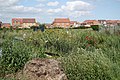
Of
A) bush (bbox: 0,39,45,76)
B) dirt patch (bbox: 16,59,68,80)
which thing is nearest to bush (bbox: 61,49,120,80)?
dirt patch (bbox: 16,59,68,80)

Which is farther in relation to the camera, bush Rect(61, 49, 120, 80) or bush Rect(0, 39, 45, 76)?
bush Rect(0, 39, 45, 76)

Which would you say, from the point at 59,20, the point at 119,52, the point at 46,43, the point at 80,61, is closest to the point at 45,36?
the point at 46,43

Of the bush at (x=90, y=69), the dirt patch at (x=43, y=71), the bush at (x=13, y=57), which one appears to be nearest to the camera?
the dirt patch at (x=43, y=71)

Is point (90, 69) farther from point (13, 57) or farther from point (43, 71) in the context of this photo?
point (13, 57)

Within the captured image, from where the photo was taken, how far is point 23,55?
7023 mm

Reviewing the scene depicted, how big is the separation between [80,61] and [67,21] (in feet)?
394

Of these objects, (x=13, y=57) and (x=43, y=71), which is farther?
(x=13, y=57)

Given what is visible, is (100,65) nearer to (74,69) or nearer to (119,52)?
(74,69)

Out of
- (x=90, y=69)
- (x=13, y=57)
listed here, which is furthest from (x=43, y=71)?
(x=13, y=57)

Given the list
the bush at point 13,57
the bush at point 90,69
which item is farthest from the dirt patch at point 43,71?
the bush at point 13,57

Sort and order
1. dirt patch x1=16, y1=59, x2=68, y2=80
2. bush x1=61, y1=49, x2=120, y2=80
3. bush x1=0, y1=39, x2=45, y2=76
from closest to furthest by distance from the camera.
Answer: dirt patch x1=16, y1=59, x2=68, y2=80 → bush x1=61, y1=49, x2=120, y2=80 → bush x1=0, y1=39, x2=45, y2=76

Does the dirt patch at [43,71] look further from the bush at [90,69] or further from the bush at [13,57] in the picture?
the bush at [13,57]

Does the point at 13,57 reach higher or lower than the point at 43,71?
higher

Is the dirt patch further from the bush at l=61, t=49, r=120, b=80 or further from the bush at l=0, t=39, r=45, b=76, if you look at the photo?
the bush at l=0, t=39, r=45, b=76
